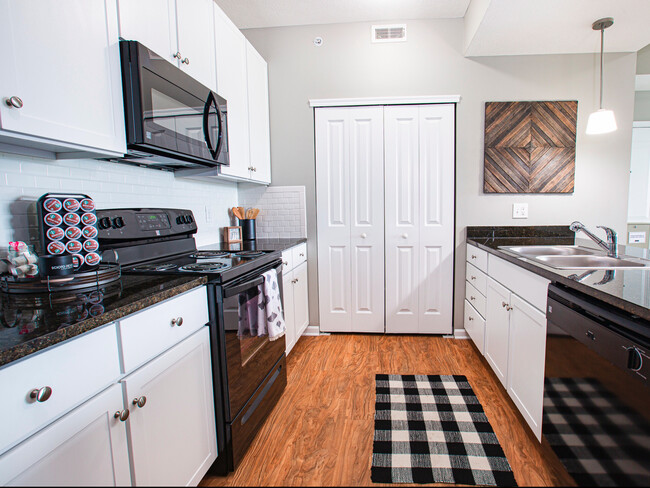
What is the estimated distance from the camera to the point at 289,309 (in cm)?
250

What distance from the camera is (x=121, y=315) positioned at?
96cm

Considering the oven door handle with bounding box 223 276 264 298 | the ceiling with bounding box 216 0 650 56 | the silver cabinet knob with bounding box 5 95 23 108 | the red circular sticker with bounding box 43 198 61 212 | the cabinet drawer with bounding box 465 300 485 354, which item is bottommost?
the cabinet drawer with bounding box 465 300 485 354

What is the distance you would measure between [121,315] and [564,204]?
306 cm

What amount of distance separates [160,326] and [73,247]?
1.32 feet

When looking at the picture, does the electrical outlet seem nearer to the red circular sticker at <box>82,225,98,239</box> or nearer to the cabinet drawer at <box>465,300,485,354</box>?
the cabinet drawer at <box>465,300,485,354</box>

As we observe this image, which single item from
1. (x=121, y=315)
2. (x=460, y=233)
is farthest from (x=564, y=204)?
(x=121, y=315)

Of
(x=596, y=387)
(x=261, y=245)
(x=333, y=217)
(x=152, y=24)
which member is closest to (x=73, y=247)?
(x=152, y=24)

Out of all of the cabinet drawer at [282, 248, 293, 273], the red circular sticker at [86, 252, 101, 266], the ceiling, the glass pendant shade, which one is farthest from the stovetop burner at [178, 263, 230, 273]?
the glass pendant shade

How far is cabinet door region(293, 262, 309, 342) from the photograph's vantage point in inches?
105

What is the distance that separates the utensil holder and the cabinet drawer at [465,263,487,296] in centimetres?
172

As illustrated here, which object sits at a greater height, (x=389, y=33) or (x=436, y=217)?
(x=389, y=33)

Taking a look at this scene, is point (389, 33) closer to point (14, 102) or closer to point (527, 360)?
point (527, 360)

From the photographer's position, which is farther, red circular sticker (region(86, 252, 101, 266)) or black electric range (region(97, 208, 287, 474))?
black electric range (region(97, 208, 287, 474))

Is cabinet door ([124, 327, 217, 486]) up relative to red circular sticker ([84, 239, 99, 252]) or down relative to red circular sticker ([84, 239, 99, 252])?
down
